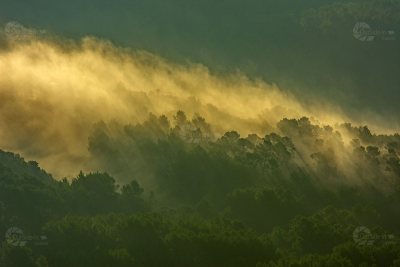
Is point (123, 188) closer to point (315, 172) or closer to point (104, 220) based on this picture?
point (104, 220)

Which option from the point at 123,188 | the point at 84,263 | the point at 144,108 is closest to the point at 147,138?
the point at 144,108

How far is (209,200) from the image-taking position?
111m

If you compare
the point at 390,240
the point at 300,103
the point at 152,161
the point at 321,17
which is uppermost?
the point at 321,17

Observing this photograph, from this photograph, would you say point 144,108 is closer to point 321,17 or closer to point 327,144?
point 327,144

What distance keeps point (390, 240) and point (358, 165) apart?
52133mm

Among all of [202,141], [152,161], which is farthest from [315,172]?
[152,161]

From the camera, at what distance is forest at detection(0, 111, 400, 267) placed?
254 feet

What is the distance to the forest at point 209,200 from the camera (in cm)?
7738

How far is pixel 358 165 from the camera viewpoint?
132m

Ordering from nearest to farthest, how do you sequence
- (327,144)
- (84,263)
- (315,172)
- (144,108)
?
1. (84,263)
2. (315,172)
3. (327,144)
4. (144,108)

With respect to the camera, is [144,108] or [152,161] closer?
[152,161]

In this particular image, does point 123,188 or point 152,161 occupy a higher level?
point 152,161

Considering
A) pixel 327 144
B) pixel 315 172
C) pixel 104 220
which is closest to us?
pixel 104 220

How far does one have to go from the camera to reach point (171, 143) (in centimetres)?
13400
